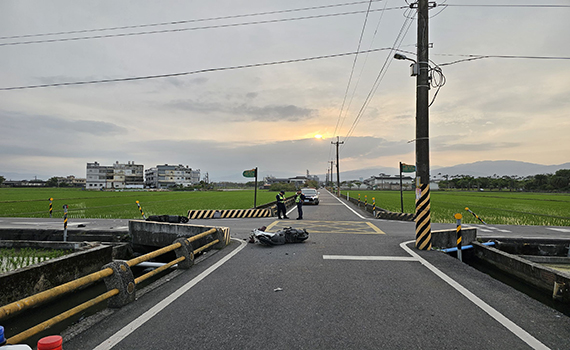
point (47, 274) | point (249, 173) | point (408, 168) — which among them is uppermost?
point (408, 168)

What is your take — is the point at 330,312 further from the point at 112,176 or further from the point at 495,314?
the point at 112,176

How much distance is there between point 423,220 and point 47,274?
31.6 ft

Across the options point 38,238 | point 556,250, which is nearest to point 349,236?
point 556,250

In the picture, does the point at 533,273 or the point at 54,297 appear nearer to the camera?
the point at 54,297

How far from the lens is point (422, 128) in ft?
28.5

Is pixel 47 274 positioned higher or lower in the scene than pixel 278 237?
lower

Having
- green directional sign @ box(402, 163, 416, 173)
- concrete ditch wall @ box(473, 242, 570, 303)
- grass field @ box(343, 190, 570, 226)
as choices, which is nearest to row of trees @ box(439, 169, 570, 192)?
grass field @ box(343, 190, 570, 226)

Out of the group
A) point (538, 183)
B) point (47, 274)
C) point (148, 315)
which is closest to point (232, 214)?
point (47, 274)

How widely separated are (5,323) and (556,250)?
14942mm

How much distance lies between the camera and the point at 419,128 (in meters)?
8.74

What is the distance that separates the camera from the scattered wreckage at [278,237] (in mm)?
8531

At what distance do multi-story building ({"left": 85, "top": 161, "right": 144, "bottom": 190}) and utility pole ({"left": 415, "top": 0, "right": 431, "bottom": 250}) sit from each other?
128m

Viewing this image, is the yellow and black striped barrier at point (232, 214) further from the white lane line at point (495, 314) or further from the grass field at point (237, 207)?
the white lane line at point (495, 314)

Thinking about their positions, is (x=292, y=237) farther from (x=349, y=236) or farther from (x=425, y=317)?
(x=425, y=317)
